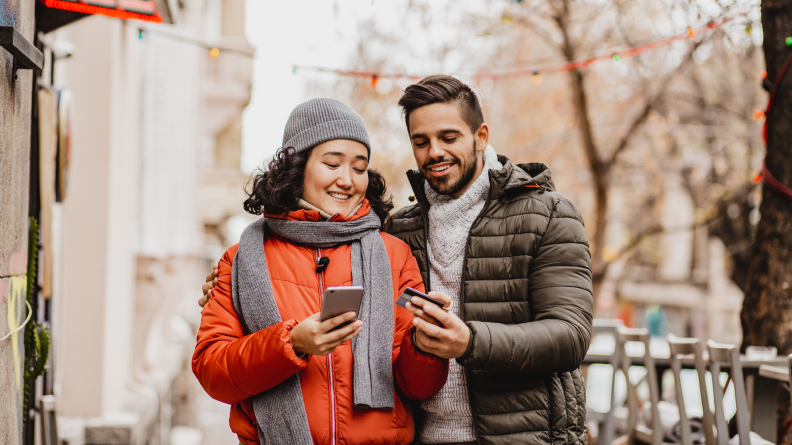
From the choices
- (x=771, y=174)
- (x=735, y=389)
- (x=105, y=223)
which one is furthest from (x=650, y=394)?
(x=105, y=223)

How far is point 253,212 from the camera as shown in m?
2.53

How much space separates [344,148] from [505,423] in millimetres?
1057

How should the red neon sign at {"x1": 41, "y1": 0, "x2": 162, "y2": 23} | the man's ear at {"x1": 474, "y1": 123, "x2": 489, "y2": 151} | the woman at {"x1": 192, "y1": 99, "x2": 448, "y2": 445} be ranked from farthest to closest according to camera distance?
the red neon sign at {"x1": 41, "y1": 0, "x2": 162, "y2": 23} < the man's ear at {"x1": 474, "y1": 123, "x2": 489, "y2": 151} < the woman at {"x1": 192, "y1": 99, "x2": 448, "y2": 445}

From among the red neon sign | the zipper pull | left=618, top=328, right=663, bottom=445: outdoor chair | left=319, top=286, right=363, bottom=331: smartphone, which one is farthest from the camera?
left=618, top=328, right=663, bottom=445: outdoor chair

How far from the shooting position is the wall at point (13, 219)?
93.4 inches

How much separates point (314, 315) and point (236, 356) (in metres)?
0.28

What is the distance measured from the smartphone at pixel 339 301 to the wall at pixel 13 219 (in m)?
1.18

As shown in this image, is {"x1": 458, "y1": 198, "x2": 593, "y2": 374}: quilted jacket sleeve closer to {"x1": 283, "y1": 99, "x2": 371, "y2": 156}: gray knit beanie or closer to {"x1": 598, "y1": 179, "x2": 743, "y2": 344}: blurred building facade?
{"x1": 283, "y1": 99, "x2": 371, "y2": 156}: gray knit beanie

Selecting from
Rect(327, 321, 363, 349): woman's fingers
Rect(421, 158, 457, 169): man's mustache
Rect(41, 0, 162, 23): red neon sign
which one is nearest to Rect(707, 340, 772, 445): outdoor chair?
Rect(421, 158, 457, 169): man's mustache

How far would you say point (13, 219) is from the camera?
2502 mm

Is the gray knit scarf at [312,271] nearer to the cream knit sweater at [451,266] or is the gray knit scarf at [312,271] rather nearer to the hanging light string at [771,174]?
the cream knit sweater at [451,266]

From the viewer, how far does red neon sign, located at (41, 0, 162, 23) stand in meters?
3.20

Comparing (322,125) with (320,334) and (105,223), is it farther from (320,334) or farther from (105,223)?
(105,223)

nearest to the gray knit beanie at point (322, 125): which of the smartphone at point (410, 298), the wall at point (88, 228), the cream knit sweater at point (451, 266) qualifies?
the cream knit sweater at point (451, 266)
